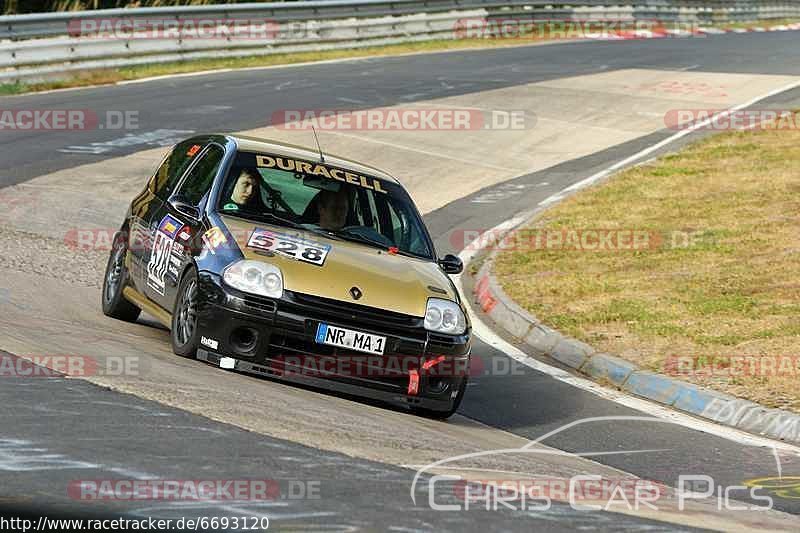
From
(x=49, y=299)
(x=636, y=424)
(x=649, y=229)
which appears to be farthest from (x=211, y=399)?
(x=649, y=229)

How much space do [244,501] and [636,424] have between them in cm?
415

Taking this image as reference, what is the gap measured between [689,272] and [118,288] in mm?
5737

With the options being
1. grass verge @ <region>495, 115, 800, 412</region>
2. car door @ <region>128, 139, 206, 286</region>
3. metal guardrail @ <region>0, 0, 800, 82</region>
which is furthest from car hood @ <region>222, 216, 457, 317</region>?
metal guardrail @ <region>0, 0, 800, 82</region>

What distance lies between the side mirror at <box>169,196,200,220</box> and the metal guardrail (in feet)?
51.8

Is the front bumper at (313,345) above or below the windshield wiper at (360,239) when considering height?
below

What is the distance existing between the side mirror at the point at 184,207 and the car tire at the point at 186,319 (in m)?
0.58

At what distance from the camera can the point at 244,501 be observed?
5621 millimetres

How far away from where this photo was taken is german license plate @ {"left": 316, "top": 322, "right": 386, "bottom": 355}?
8461 millimetres

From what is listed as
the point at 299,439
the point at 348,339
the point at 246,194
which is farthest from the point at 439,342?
the point at 299,439

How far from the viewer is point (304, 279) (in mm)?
8609

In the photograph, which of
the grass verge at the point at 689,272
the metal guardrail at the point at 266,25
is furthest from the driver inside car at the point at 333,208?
the metal guardrail at the point at 266,25

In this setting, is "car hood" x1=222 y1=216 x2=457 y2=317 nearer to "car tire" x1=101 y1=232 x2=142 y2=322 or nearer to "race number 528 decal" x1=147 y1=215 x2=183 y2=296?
"race number 528 decal" x1=147 y1=215 x2=183 y2=296

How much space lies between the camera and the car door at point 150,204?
33.5 feet

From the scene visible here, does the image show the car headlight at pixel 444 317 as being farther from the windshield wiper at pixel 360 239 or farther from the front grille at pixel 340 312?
the windshield wiper at pixel 360 239
